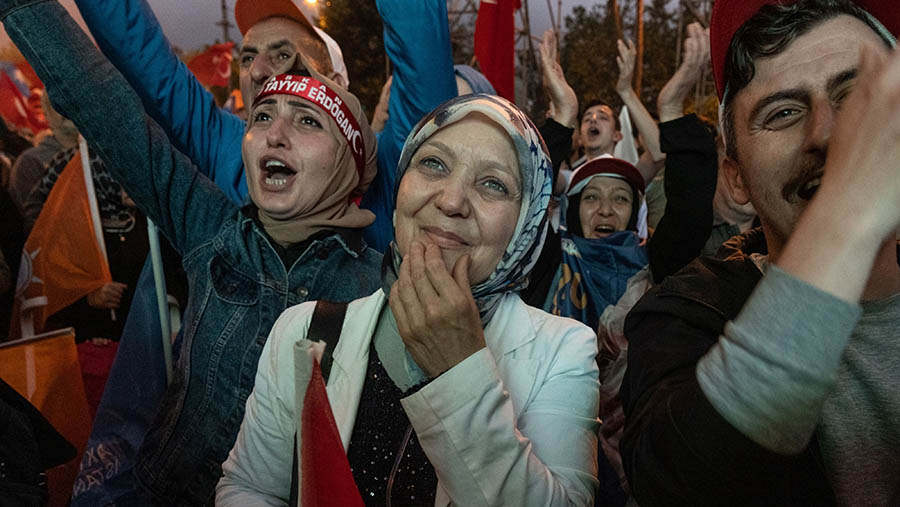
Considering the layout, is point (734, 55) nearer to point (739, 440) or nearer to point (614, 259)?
point (739, 440)

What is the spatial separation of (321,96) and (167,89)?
654 millimetres

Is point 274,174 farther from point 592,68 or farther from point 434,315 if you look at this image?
point 592,68

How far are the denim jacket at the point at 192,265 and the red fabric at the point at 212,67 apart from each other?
6.63 meters

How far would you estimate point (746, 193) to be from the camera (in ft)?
4.31

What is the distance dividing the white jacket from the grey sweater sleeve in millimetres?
448

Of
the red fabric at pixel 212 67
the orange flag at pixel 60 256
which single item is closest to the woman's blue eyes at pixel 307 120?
the orange flag at pixel 60 256

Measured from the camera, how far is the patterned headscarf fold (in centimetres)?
159

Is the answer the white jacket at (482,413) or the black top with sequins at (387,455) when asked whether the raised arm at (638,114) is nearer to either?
the white jacket at (482,413)

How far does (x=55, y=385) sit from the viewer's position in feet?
8.37

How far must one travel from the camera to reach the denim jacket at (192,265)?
186 centimetres

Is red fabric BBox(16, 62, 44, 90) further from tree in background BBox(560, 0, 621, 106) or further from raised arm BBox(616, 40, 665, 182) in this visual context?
tree in background BBox(560, 0, 621, 106)

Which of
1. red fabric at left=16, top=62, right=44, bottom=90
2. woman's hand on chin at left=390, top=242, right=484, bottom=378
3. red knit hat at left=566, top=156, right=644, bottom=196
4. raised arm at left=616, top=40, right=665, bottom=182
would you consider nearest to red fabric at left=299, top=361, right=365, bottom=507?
woman's hand on chin at left=390, top=242, right=484, bottom=378

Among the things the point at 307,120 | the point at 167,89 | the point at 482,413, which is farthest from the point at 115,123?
the point at 482,413

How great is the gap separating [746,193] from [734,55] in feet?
0.94
